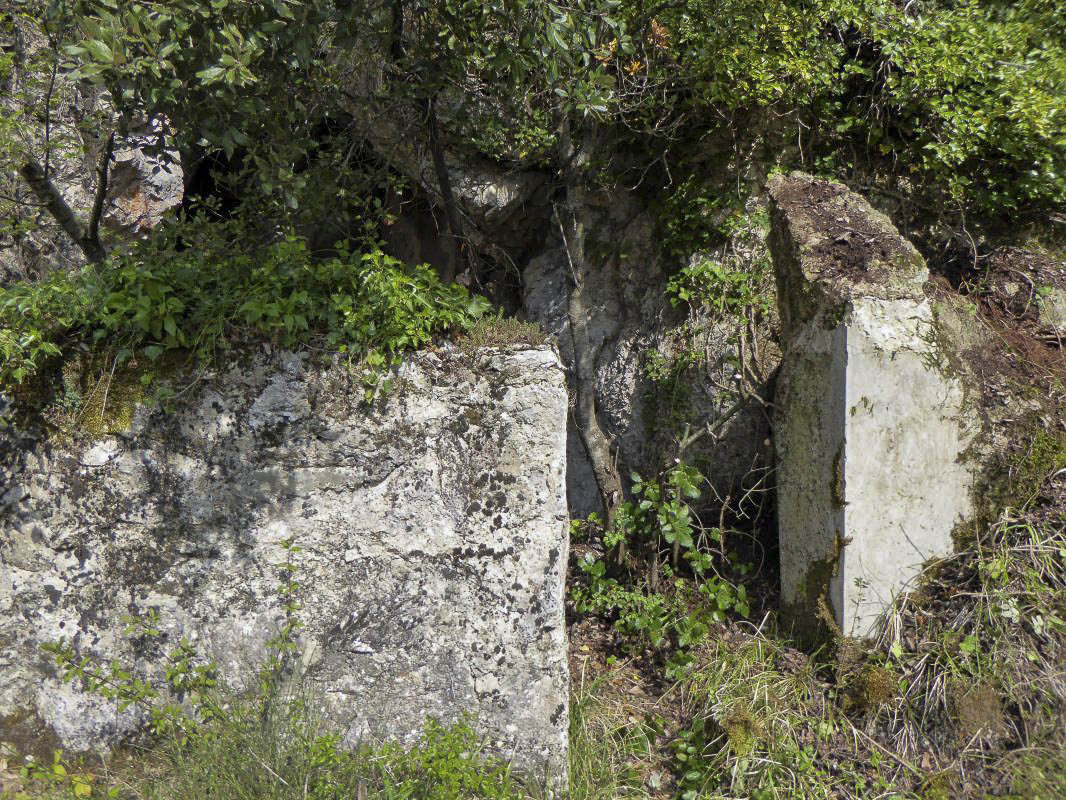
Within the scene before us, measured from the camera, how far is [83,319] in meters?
3.20

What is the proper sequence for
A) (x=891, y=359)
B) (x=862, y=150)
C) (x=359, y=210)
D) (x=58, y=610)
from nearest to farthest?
(x=58, y=610), (x=891, y=359), (x=862, y=150), (x=359, y=210)

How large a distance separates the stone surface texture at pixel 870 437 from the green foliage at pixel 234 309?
1.73m

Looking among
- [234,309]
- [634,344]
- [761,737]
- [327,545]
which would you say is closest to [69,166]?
[234,309]

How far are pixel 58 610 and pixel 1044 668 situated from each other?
4219mm

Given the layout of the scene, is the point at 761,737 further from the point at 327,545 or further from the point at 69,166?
the point at 69,166

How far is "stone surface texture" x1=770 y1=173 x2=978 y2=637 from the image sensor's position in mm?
3443

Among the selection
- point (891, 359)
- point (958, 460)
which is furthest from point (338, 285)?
point (958, 460)

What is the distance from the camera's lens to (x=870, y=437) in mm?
3441

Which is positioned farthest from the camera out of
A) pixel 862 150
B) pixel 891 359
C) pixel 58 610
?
pixel 862 150

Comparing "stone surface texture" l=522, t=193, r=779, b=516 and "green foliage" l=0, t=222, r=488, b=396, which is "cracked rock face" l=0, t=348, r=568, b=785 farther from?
"stone surface texture" l=522, t=193, r=779, b=516

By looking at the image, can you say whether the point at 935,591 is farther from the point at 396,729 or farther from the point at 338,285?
the point at 338,285

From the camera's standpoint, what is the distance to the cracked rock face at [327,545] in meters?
3.13

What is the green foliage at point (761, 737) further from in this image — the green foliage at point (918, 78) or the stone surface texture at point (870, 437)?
the green foliage at point (918, 78)

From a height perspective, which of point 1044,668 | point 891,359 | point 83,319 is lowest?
point 1044,668
